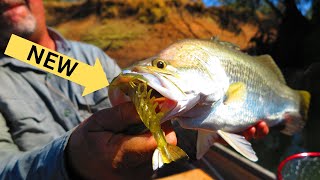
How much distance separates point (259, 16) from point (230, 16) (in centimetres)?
129

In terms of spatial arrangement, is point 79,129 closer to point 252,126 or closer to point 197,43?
point 197,43

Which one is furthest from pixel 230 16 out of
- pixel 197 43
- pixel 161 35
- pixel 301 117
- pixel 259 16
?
pixel 197 43

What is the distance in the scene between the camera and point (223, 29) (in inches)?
436

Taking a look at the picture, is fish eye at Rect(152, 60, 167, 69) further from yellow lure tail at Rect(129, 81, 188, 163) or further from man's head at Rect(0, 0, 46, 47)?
man's head at Rect(0, 0, 46, 47)

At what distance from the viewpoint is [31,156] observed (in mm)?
1605

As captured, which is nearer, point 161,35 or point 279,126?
point 279,126

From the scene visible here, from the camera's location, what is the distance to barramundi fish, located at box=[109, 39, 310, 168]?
116cm

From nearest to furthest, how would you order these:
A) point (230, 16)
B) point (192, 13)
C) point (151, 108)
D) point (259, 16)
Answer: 1. point (151, 108)
2. point (259, 16)
3. point (230, 16)
4. point (192, 13)

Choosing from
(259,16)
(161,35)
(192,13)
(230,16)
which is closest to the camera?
(259,16)

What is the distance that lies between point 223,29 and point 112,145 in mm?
10256

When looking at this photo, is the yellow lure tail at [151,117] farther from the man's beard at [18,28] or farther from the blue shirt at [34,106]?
the man's beard at [18,28]

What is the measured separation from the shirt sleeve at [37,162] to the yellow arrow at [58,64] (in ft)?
0.66

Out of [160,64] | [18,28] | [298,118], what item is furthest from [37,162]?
[298,118]

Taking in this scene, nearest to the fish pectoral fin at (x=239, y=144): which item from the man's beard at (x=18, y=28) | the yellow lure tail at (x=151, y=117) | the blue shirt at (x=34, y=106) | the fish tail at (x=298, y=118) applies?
the yellow lure tail at (x=151, y=117)
